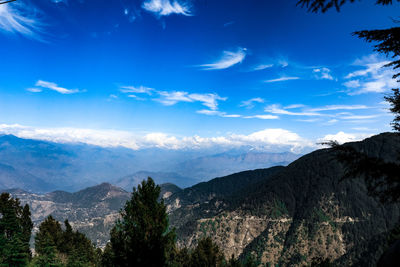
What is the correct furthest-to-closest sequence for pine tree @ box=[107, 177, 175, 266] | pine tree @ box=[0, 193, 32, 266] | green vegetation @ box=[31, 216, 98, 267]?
green vegetation @ box=[31, 216, 98, 267] < pine tree @ box=[0, 193, 32, 266] < pine tree @ box=[107, 177, 175, 266]

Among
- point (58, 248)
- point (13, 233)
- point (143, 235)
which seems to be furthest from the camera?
point (58, 248)

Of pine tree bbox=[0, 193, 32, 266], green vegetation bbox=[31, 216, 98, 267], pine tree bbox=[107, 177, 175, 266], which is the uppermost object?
pine tree bbox=[107, 177, 175, 266]

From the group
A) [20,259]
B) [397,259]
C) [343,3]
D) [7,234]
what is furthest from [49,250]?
[343,3]

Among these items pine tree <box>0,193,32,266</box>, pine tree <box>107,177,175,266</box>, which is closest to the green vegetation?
pine tree <box>0,193,32,266</box>

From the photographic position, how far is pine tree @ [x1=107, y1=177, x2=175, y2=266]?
55.7 ft

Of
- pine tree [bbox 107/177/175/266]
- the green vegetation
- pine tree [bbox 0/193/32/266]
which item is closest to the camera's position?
pine tree [bbox 107/177/175/266]

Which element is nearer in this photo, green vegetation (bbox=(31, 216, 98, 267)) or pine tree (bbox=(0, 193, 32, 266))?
pine tree (bbox=(0, 193, 32, 266))

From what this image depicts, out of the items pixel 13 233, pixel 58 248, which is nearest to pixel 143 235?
pixel 13 233

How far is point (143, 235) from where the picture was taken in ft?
57.6

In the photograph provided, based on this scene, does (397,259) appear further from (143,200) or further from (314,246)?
(314,246)

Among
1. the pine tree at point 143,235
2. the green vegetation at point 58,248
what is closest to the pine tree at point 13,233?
the green vegetation at point 58,248

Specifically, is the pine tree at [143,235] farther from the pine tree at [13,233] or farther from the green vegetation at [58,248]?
the green vegetation at [58,248]

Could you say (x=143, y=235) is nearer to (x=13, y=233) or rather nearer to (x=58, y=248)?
(x=13, y=233)

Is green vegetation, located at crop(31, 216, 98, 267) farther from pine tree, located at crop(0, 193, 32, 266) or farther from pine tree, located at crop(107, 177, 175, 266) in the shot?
pine tree, located at crop(107, 177, 175, 266)
